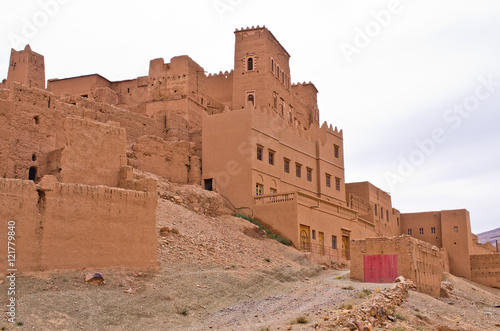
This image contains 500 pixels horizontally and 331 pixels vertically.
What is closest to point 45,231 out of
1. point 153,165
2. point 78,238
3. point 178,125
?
point 78,238

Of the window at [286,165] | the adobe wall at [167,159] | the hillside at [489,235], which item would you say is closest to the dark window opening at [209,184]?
the adobe wall at [167,159]

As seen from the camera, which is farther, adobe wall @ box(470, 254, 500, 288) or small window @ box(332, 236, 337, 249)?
adobe wall @ box(470, 254, 500, 288)

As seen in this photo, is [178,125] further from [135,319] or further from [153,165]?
[135,319]

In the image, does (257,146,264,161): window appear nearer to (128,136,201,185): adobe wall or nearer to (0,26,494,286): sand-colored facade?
(0,26,494,286): sand-colored facade

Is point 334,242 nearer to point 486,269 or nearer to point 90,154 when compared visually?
point 90,154

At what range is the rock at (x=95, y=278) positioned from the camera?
597 inches

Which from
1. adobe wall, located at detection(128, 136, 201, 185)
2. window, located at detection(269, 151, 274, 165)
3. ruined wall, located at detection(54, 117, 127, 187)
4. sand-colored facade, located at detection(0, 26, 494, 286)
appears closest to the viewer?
ruined wall, located at detection(54, 117, 127, 187)

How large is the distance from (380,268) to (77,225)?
10.9 m

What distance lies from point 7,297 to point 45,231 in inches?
76.9

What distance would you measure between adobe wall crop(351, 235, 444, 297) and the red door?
13cm

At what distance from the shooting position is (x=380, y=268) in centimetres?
2192

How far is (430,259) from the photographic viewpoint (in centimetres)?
2295

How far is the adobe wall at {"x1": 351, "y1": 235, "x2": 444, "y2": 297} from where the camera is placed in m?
21.1

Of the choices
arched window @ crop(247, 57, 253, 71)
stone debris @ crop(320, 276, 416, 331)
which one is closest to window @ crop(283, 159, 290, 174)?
arched window @ crop(247, 57, 253, 71)
